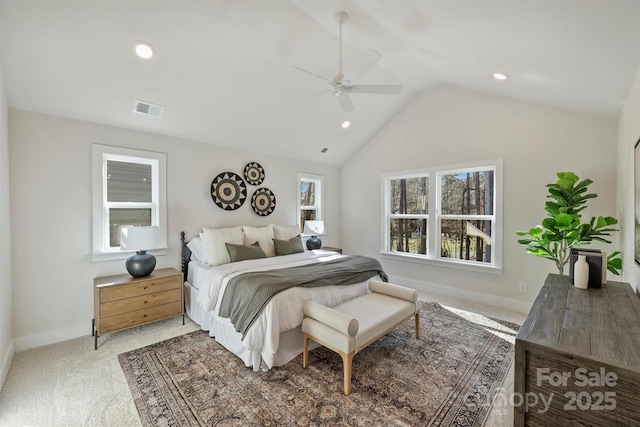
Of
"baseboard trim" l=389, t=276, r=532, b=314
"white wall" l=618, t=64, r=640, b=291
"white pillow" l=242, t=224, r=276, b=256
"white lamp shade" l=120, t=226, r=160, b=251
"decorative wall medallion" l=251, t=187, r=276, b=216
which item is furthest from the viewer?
"decorative wall medallion" l=251, t=187, r=276, b=216

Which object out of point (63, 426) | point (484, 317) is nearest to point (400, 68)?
point (484, 317)

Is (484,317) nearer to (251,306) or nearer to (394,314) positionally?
(394,314)

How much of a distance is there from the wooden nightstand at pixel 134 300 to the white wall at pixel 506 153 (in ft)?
11.9

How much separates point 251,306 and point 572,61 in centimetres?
325

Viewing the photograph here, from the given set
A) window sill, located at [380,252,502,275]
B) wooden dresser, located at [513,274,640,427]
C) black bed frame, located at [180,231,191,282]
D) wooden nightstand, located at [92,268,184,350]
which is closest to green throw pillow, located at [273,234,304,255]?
black bed frame, located at [180,231,191,282]

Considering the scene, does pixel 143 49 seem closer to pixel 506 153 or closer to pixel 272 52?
pixel 272 52

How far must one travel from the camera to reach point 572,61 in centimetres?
212

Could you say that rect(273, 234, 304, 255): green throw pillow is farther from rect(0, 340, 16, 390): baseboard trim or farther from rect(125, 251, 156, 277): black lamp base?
rect(0, 340, 16, 390): baseboard trim

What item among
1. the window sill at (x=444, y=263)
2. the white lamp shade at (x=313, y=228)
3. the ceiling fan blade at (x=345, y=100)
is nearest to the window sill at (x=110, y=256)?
the white lamp shade at (x=313, y=228)

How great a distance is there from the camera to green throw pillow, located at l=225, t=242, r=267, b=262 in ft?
12.0

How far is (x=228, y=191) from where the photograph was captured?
4375mm

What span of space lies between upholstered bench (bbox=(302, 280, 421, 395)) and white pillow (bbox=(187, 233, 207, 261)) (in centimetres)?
183

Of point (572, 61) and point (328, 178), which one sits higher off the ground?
point (572, 61)

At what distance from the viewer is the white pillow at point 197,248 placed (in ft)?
12.1
